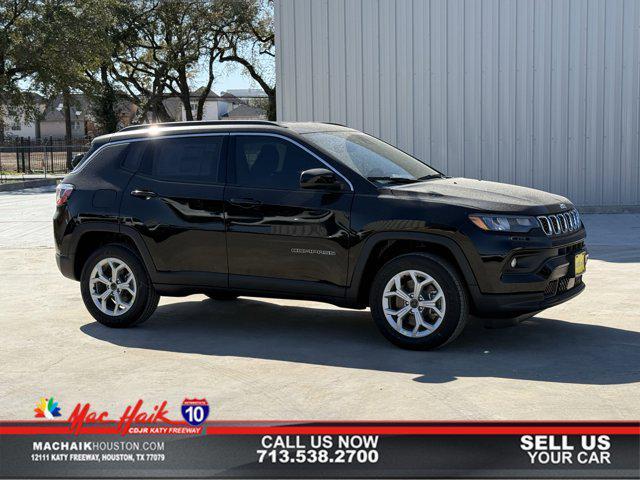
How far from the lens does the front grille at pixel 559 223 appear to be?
692 cm

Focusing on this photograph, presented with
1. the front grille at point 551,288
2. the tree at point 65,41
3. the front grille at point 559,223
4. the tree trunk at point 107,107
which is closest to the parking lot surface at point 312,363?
the front grille at point 551,288

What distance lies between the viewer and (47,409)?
5734 mm

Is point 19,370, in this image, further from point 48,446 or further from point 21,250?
point 21,250

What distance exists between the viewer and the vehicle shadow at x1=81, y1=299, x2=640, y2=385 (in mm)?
6496

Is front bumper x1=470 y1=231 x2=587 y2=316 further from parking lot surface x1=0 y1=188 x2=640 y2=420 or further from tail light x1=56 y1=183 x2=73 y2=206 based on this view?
tail light x1=56 y1=183 x2=73 y2=206

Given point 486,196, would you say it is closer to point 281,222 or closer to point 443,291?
point 443,291

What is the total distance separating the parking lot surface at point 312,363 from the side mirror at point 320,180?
4.06 feet

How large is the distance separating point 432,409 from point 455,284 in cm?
143

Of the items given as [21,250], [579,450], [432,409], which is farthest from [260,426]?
[21,250]

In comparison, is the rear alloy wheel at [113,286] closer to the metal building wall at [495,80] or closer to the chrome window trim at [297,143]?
the chrome window trim at [297,143]

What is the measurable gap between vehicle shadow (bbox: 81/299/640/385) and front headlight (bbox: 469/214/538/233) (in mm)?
933

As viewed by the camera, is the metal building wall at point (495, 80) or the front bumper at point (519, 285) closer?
the front bumper at point (519, 285)

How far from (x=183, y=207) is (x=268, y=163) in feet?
2.67

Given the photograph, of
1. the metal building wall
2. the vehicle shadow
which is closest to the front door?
the vehicle shadow
